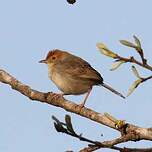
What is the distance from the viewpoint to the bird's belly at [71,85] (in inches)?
331

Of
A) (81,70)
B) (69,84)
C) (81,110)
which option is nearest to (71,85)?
Result: (69,84)

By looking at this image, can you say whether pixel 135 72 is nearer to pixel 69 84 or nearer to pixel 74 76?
pixel 69 84

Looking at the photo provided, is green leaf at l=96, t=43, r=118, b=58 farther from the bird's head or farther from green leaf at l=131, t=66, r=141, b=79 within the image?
the bird's head

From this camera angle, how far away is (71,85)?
8508 millimetres

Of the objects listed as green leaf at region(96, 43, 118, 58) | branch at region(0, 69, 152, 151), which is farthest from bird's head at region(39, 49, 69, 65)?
green leaf at region(96, 43, 118, 58)

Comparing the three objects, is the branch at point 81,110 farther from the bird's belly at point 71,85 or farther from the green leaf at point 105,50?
the bird's belly at point 71,85

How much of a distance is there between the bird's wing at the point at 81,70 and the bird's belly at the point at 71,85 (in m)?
0.16

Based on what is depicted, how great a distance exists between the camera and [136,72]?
2.51 m

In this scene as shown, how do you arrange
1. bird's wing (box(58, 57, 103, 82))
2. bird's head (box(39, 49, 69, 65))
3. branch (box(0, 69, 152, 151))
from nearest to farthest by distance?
branch (box(0, 69, 152, 151)) → bird's wing (box(58, 57, 103, 82)) → bird's head (box(39, 49, 69, 65))

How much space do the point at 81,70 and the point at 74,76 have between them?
23cm

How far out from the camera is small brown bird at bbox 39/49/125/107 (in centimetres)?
848

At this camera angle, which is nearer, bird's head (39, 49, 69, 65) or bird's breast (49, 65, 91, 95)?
bird's breast (49, 65, 91, 95)

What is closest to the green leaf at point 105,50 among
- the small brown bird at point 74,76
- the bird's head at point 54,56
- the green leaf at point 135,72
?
the green leaf at point 135,72

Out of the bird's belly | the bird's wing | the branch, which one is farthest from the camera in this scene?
the bird's wing
